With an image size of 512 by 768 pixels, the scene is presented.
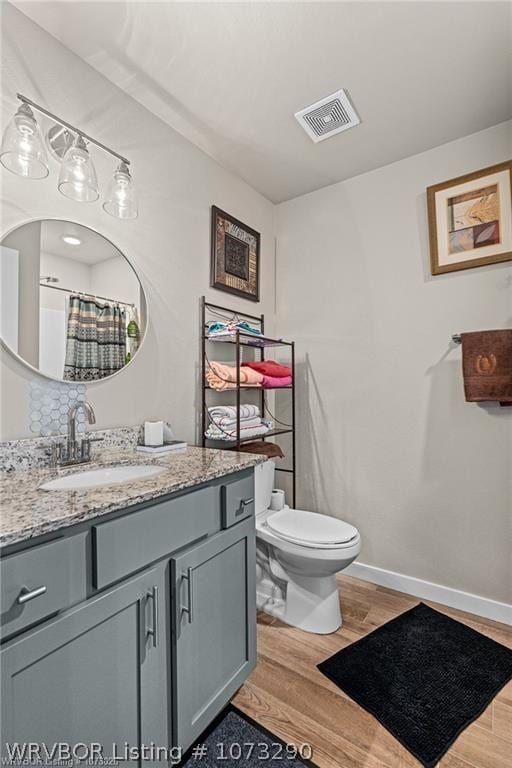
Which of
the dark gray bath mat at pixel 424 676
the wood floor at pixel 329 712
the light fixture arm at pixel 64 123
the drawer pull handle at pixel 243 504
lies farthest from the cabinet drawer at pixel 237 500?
the light fixture arm at pixel 64 123

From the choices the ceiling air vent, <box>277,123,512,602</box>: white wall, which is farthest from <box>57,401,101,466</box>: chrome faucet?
the ceiling air vent

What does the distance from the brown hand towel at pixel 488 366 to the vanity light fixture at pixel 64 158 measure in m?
1.68

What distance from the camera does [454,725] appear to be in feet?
4.32

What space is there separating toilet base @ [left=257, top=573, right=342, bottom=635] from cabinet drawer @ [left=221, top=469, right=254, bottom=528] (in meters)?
0.67

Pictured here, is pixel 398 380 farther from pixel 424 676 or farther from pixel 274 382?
pixel 424 676

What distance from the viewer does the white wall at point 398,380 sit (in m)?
1.98

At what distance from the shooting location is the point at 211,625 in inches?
48.3

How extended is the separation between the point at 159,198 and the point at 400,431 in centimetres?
179

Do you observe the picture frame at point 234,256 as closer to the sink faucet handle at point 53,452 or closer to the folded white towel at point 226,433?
the folded white towel at point 226,433

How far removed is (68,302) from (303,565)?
4.95 ft

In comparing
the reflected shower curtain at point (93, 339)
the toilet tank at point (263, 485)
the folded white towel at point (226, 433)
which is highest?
the reflected shower curtain at point (93, 339)

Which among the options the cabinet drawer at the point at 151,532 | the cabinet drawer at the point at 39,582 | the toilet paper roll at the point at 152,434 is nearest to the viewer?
the cabinet drawer at the point at 39,582

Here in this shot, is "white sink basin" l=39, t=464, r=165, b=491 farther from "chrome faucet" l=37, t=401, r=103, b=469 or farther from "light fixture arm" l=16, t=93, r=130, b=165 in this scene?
"light fixture arm" l=16, t=93, r=130, b=165

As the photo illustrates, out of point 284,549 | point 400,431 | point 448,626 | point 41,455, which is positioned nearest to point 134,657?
point 41,455
